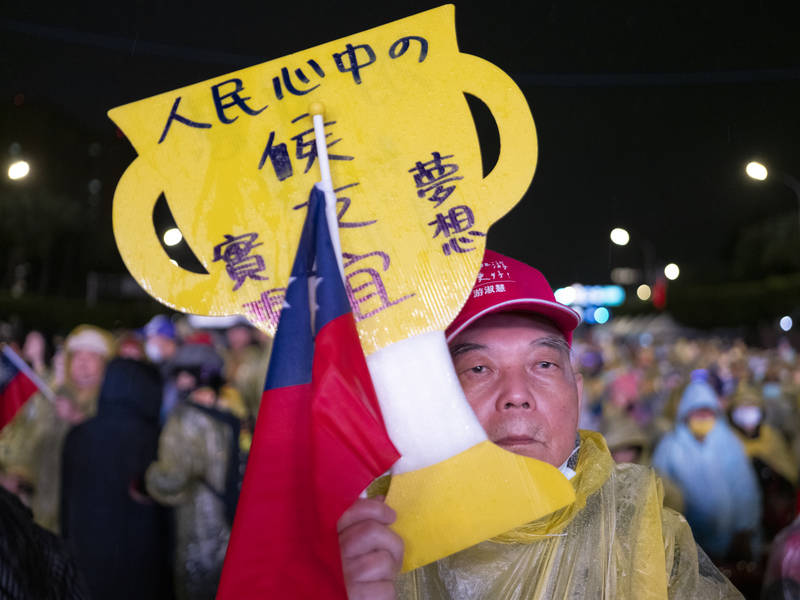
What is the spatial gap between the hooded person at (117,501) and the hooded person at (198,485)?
0.53 ft

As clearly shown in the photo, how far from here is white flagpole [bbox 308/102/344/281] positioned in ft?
4.61

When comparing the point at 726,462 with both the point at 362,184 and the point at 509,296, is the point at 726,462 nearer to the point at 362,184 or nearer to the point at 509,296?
the point at 509,296

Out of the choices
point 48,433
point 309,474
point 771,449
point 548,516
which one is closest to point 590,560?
point 548,516

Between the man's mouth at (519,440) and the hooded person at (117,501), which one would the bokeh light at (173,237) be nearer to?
the man's mouth at (519,440)

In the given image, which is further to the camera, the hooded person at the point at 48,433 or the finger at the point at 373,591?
the hooded person at the point at 48,433

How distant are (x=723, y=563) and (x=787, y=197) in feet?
145

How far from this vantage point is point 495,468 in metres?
1.29

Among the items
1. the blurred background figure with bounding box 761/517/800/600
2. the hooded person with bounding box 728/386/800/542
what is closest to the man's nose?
the blurred background figure with bounding box 761/517/800/600

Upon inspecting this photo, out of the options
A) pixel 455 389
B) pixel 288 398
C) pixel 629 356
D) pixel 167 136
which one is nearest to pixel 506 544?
pixel 455 389

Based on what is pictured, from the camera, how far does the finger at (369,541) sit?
1.22 meters

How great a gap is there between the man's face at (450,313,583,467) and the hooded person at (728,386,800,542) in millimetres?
4188

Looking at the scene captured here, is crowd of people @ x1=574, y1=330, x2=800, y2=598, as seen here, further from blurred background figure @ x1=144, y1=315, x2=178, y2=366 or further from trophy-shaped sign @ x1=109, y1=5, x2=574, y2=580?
blurred background figure @ x1=144, y1=315, x2=178, y2=366

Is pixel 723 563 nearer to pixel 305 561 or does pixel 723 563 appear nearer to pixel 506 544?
pixel 506 544

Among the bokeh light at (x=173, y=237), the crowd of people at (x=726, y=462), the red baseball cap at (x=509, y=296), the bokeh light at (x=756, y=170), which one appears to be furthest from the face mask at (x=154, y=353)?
the bokeh light at (x=756, y=170)
